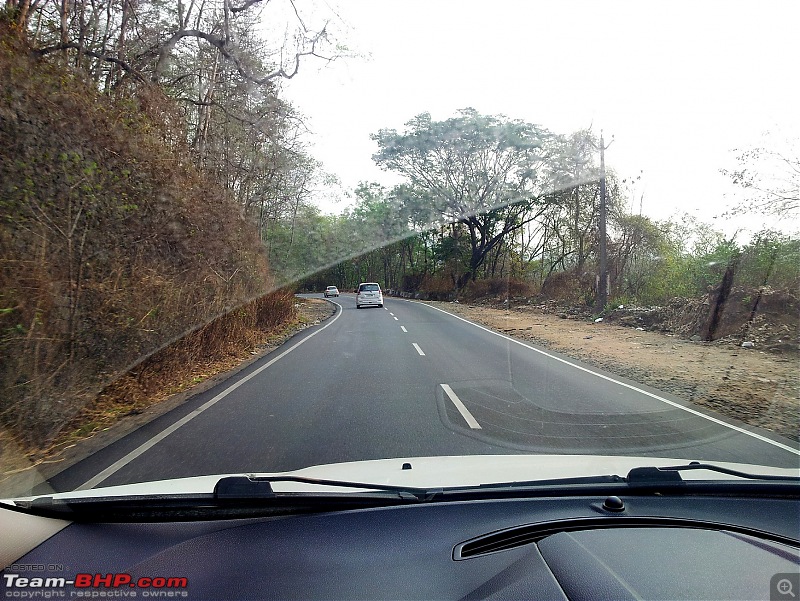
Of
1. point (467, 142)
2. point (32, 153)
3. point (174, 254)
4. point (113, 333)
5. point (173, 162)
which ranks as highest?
point (467, 142)

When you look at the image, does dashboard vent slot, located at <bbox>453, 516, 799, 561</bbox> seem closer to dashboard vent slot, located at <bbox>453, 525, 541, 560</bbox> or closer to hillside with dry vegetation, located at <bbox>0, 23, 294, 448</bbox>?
dashboard vent slot, located at <bbox>453, 525, 541, 560</bbox>

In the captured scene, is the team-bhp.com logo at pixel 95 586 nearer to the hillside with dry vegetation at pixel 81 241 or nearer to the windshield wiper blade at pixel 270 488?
the windshield wiper blade at pixel 270 488

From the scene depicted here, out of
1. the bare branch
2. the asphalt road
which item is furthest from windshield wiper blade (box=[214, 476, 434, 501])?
the bare branch

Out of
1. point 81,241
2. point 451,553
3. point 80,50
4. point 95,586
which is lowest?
point 95,586

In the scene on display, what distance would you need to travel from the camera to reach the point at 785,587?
7.39ft

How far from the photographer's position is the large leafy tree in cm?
3559

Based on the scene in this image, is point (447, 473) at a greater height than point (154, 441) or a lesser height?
greater

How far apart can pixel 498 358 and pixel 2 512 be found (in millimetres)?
10670

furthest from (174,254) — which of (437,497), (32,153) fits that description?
(437,497)

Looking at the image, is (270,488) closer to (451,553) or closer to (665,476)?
(451,553)

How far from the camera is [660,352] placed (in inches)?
552

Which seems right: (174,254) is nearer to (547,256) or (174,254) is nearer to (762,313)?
(762,313)

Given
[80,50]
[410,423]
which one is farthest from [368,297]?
[410,423]

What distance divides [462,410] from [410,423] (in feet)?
3.31
